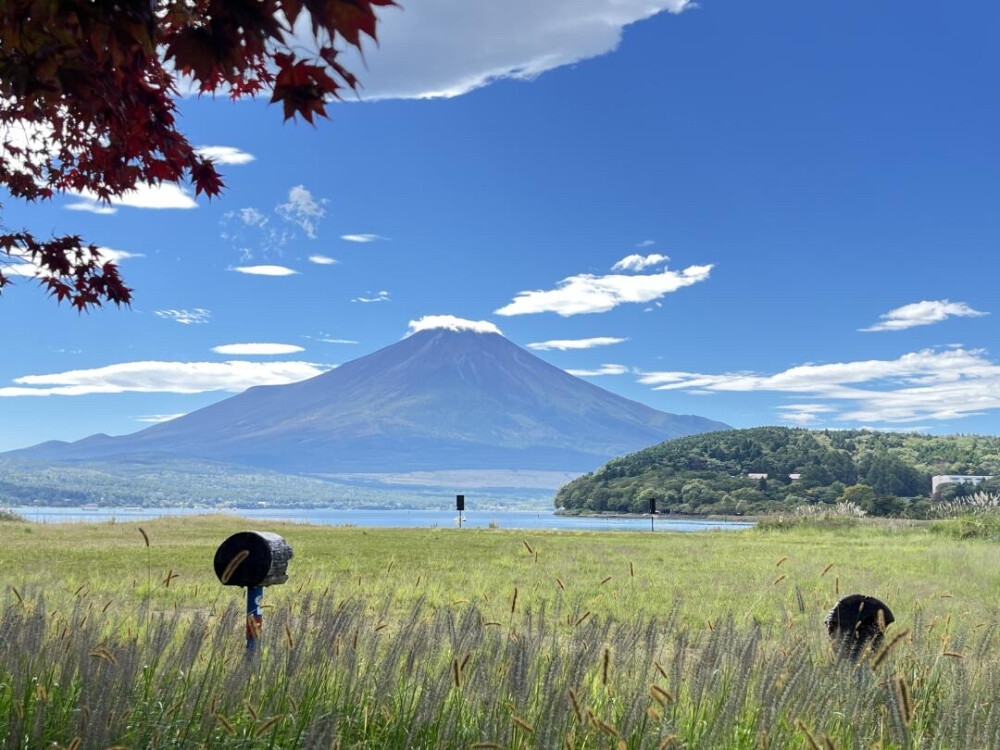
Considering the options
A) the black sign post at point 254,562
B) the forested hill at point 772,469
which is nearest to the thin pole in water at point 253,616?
the black sign post at point 254,562

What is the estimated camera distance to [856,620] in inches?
237

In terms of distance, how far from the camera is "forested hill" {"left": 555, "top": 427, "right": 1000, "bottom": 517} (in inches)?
3386

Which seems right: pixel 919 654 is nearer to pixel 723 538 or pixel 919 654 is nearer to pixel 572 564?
pixel 572 564

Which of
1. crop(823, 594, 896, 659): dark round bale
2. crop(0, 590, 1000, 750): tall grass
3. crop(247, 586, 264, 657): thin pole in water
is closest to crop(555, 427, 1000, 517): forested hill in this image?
crop(823, 594, 896, 659): dark round bale

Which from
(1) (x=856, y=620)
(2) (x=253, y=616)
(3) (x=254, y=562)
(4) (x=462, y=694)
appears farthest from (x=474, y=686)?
(1) (x=856, y=620)

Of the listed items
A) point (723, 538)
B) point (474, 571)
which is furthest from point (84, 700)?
point (723, 538)

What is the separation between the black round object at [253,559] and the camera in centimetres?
663

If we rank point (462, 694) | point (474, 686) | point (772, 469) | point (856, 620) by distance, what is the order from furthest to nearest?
point (772, 469) < point (856, 620) < point (474, 686) < point (462, 694)

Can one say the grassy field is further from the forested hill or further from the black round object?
the forested hill

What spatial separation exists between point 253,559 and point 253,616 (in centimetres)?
49

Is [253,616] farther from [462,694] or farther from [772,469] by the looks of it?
[772,469]

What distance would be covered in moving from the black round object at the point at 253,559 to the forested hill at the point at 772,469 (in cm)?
6923

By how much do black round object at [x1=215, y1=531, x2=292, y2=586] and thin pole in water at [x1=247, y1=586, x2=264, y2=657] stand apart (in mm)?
102

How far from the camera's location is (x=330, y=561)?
1811cm
